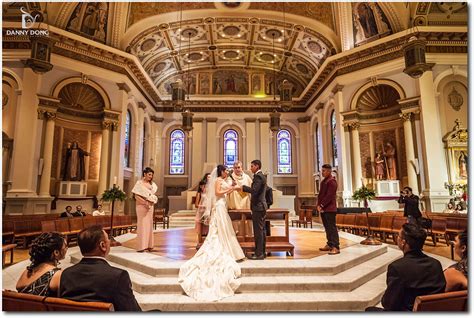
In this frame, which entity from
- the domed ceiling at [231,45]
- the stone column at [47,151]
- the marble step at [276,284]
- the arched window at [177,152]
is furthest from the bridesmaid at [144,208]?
the arched window at [177,152]

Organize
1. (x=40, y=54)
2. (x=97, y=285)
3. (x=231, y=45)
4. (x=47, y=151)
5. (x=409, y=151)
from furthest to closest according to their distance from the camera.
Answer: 1. (x=231, y=45)
2. (x=409, y=151)
3. (x=47, y=151)
4. (x=40, y=54)
5. (x=97, y=285)

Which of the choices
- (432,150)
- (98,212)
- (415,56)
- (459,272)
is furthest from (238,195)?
(432,150)

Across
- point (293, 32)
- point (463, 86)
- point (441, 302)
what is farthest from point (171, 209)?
point (441, 302)

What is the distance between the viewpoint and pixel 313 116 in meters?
18.2

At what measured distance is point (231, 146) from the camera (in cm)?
1984

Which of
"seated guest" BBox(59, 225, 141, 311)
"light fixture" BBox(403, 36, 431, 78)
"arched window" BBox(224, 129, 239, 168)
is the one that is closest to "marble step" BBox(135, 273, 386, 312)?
"seated guest" BBox(59, 225, 141, 311)

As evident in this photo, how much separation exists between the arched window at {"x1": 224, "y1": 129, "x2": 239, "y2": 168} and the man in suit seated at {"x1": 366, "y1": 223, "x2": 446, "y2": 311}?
686 inches

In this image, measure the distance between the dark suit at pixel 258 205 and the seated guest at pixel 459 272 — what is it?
8.59 ft

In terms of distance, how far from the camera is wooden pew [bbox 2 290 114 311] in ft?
5.78

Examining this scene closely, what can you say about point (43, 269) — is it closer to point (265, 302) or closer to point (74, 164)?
point (265, 302)

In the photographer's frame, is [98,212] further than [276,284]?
Yes

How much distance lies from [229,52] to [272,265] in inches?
607

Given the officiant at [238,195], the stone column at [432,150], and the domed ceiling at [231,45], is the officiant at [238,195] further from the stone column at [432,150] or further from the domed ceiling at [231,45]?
the domed ceiling at [231,45]

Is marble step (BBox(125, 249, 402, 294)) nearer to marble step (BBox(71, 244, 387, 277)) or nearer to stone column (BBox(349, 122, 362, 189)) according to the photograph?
marble step (BBox(71, 244, 387, 277))
